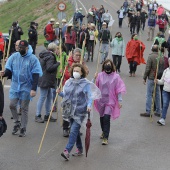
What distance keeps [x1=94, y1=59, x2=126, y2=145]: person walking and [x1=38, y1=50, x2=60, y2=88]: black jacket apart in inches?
62.2

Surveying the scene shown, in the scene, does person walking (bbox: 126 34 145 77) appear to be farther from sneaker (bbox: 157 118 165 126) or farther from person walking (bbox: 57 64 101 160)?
person walking (bbox: 57 64 101 160)

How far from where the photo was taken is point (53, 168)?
902 cm

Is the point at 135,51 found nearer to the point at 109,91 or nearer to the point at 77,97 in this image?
the point at 109,91

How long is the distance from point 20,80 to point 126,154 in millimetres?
2438

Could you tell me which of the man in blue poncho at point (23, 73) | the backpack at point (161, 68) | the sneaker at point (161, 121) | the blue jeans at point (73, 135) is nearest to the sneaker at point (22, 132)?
the man in blue poncho at point (23, 73)

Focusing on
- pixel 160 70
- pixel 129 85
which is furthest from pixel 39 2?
pixel 160 70

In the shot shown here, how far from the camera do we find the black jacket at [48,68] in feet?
39.0

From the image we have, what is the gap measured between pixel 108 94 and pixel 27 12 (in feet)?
157

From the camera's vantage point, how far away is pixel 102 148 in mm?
10312

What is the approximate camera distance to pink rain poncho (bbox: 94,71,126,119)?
10.5 m

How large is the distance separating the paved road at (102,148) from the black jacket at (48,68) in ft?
2.86

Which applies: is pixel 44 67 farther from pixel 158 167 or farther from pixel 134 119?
pixel 158 167

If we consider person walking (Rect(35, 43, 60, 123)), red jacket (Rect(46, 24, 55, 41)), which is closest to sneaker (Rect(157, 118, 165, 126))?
person walking (Rect(35, 43, 60, 123))

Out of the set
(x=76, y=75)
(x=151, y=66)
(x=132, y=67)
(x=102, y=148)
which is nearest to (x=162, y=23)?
(x=132, y=67)
